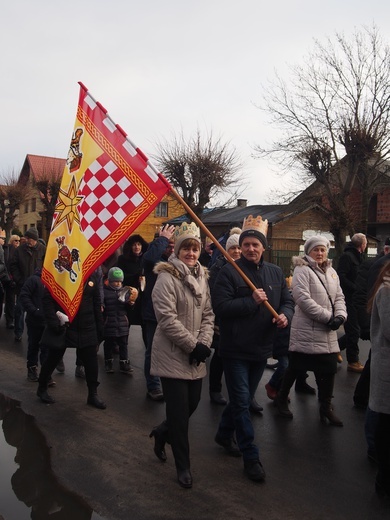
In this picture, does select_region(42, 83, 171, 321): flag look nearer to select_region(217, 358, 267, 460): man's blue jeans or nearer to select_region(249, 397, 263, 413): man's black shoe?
select_region(217, 358, 267, 460): man's blue jeans

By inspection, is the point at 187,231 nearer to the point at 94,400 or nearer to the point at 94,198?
the point at 94,198

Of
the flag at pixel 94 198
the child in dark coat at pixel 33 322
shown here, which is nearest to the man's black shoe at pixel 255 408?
the flag at pixel 94 198

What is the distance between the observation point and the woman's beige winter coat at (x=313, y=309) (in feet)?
16.8

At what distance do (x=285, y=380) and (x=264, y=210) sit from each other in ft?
108

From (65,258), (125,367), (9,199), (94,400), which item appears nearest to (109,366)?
(125,367)

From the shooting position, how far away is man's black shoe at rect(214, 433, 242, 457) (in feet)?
14.4

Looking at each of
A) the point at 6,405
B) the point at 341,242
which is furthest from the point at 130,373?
the point at 341,242

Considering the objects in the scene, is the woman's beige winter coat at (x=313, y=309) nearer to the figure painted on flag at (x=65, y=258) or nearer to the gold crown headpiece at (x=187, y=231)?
the gold crown headpiece at (x=187, y=231)

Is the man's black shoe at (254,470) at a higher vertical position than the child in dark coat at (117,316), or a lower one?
lower

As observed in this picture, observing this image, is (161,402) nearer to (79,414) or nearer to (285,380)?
(79,414)

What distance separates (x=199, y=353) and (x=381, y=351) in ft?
4.23

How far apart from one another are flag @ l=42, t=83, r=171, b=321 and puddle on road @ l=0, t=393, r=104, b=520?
120 cm

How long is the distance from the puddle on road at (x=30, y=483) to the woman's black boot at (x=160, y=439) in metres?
0.77

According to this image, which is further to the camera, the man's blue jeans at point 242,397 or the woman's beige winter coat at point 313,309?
the woman's beige winter coat at point 313,309
